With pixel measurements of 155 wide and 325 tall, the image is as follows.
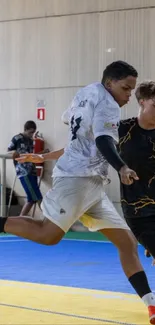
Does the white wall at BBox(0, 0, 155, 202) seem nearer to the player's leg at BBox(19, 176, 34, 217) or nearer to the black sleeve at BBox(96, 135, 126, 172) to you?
the player's leg at BBox(19, 176, 34, 217)

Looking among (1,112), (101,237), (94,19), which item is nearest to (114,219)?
(101,237)

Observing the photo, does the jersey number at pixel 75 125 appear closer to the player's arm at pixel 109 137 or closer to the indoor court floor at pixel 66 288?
the player's arm at pixel 109 137

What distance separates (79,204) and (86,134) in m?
0.50

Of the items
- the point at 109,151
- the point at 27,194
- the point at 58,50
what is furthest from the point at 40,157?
the point at 58,50

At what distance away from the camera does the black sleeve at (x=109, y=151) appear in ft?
14.6

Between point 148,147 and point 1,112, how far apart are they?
1057 cm

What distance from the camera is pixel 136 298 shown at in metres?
5.71

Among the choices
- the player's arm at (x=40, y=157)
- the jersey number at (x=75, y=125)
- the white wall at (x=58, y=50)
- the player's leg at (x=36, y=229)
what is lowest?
the player's leg at (x=36, y=229)

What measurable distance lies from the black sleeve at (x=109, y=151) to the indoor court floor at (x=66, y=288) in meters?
1.10

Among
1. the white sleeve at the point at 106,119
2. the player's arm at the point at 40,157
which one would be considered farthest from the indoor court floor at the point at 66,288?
the white sleeve at the point at 106,119

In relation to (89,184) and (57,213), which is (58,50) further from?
Answer: (57,213)

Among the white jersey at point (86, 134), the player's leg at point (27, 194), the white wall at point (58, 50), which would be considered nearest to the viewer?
the white jersey at point (86, 134)

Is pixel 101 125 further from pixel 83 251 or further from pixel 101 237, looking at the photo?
pixel 101 237

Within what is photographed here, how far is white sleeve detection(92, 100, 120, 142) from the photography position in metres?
4.68
